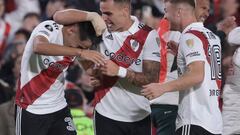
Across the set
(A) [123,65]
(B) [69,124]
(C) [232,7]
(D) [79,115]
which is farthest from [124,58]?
(D) [79,115]

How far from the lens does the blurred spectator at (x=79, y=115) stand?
9930mm

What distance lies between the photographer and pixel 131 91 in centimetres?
783

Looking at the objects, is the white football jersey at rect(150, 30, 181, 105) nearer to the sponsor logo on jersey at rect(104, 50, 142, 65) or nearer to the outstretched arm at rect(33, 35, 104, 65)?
the sponsor logo on jersey at rect(104, 50, 142, 65)

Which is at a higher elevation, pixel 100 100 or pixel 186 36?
pixel 186 36

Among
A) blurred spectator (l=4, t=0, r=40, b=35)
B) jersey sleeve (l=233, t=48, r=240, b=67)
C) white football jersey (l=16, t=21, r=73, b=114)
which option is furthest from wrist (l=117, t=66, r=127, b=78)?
blurred spectator (l=4, t=0, r=40, b=35)

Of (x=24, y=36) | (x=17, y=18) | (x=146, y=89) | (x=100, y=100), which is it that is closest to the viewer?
(x=146, y=89)

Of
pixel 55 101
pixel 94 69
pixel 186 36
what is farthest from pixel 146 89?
pixel 55 101

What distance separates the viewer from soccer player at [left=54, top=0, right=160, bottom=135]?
7.74 m

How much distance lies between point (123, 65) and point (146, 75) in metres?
0.28

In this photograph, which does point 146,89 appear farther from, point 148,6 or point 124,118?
point 148,6

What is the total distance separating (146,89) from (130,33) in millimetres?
1203

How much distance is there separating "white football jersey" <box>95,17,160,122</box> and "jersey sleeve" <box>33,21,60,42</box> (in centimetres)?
46

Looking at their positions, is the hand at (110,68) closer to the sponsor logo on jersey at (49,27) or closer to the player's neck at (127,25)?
the player's neck at (127,25)

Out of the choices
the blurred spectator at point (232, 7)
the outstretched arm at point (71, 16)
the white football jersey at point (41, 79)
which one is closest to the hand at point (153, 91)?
the outstretched arm at point (71, 16)
